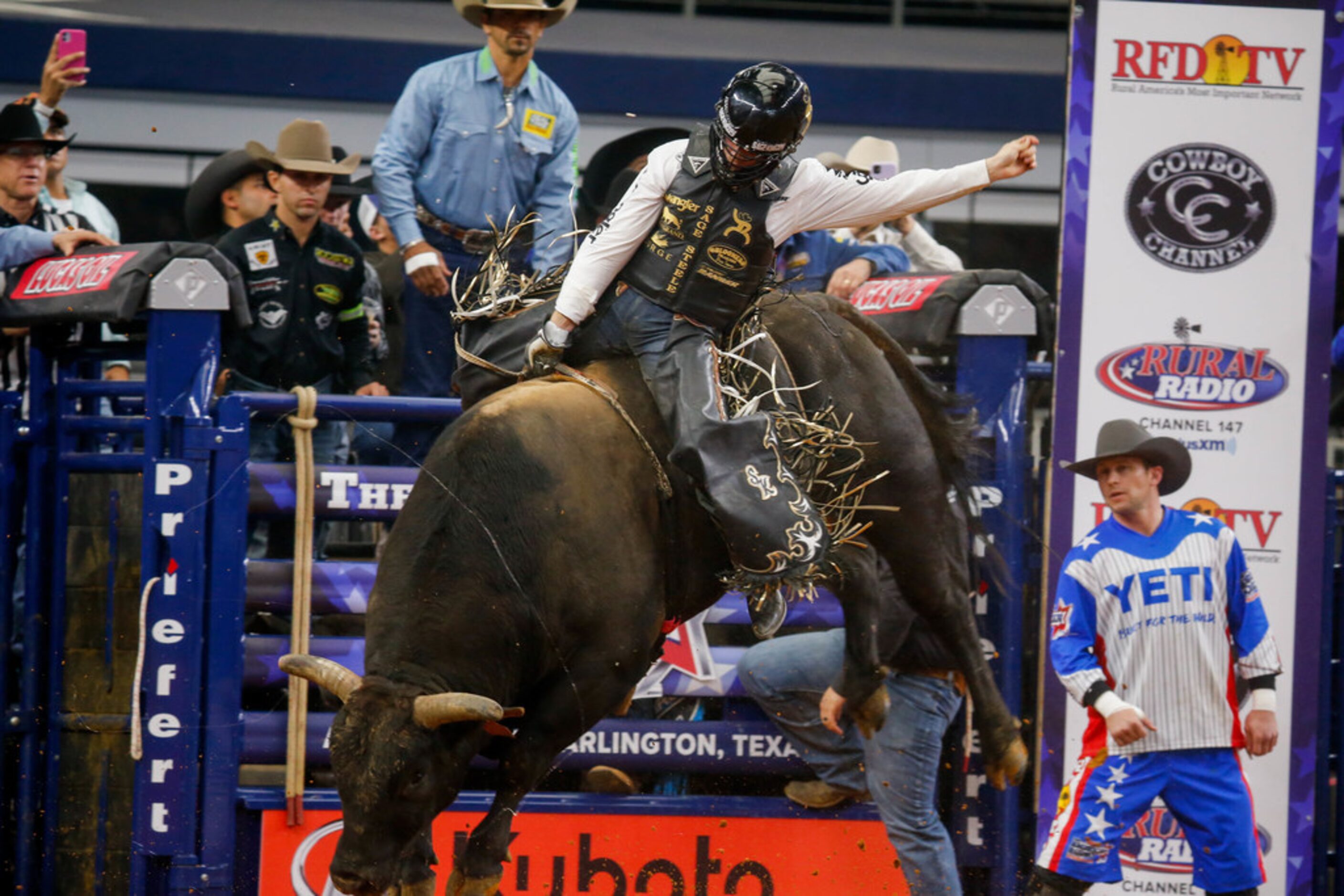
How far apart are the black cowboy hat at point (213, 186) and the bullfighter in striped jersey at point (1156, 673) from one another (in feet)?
13.6

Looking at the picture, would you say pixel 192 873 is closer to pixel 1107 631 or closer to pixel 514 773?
pixel 514 773

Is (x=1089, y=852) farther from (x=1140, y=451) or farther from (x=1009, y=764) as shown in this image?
(x=1140, y=451)

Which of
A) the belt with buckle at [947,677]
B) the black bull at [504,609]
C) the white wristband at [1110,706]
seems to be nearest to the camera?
the black bull at [504,609]

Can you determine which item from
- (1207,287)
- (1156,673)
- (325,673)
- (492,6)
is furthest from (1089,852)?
(492,6)

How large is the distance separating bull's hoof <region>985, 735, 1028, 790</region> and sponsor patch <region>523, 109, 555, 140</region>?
3.17 meters

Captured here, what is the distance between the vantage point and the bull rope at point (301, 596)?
5633 millimetres

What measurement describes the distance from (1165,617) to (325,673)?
9.66 ft

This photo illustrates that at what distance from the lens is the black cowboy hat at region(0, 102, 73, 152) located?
627 centimetres

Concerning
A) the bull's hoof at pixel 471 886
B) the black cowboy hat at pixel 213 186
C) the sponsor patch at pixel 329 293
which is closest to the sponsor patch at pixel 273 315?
the sponsor patch at pixel 329 293

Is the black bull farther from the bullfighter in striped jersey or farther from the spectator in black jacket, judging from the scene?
the spectator in black jacket

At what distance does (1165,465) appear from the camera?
5676mm

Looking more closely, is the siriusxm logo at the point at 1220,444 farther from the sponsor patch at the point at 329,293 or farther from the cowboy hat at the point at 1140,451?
the sponsor patch at the point at 329,293

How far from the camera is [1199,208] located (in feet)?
19.9

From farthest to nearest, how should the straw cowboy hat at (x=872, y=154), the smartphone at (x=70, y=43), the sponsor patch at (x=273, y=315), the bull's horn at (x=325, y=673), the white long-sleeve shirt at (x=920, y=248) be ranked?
1. the straw cowboy hat at (x=872, y=154)
2. the white long-sleeve shirt at (x=920, y=248)
3. the smartphone at (x=70, y=43)
4. the sponsor patch at (x=273, y=315)
5. the bull's horn at (x=325, y=673)
